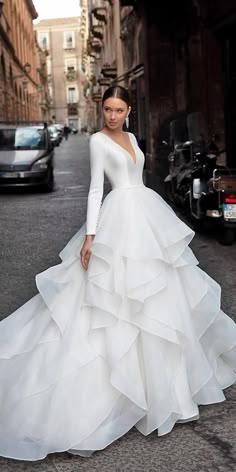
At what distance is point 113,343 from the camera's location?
10.2 ft

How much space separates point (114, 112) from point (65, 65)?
112m

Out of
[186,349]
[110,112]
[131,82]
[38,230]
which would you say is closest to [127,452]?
[186,349]

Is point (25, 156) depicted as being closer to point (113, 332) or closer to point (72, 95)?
point (113, 332)

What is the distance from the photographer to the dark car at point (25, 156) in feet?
52.1

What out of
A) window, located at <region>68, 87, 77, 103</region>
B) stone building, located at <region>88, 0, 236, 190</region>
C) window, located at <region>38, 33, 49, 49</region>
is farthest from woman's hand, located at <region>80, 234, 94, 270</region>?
window, located at <region>38, 33, 49, 49</region>

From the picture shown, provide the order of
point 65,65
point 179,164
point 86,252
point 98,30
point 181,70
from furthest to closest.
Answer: point 65,65 < point 98,30 < point 181,70 < point 179,164 < point 86,252

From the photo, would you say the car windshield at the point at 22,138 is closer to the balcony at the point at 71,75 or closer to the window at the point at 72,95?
the window at the point at 72,95

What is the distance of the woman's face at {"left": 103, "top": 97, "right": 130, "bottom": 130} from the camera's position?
130 inches

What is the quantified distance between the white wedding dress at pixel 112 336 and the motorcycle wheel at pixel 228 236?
507cm

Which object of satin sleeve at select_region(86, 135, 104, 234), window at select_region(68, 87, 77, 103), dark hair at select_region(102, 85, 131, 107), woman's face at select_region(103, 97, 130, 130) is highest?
window at select_region(68, 87, 77, 103)

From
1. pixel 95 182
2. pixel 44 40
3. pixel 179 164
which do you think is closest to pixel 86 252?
pixel 95 182

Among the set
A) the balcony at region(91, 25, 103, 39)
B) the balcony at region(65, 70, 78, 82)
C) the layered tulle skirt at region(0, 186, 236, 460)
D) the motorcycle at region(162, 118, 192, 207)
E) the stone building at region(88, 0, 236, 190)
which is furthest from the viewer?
the balcony at region(65, 70, 78, 82)

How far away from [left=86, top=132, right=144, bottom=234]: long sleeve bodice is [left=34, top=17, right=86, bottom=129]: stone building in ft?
358

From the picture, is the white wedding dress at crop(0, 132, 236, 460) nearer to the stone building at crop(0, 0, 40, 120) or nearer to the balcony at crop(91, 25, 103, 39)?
the stone building at crop(0, 0, 40, 120)
